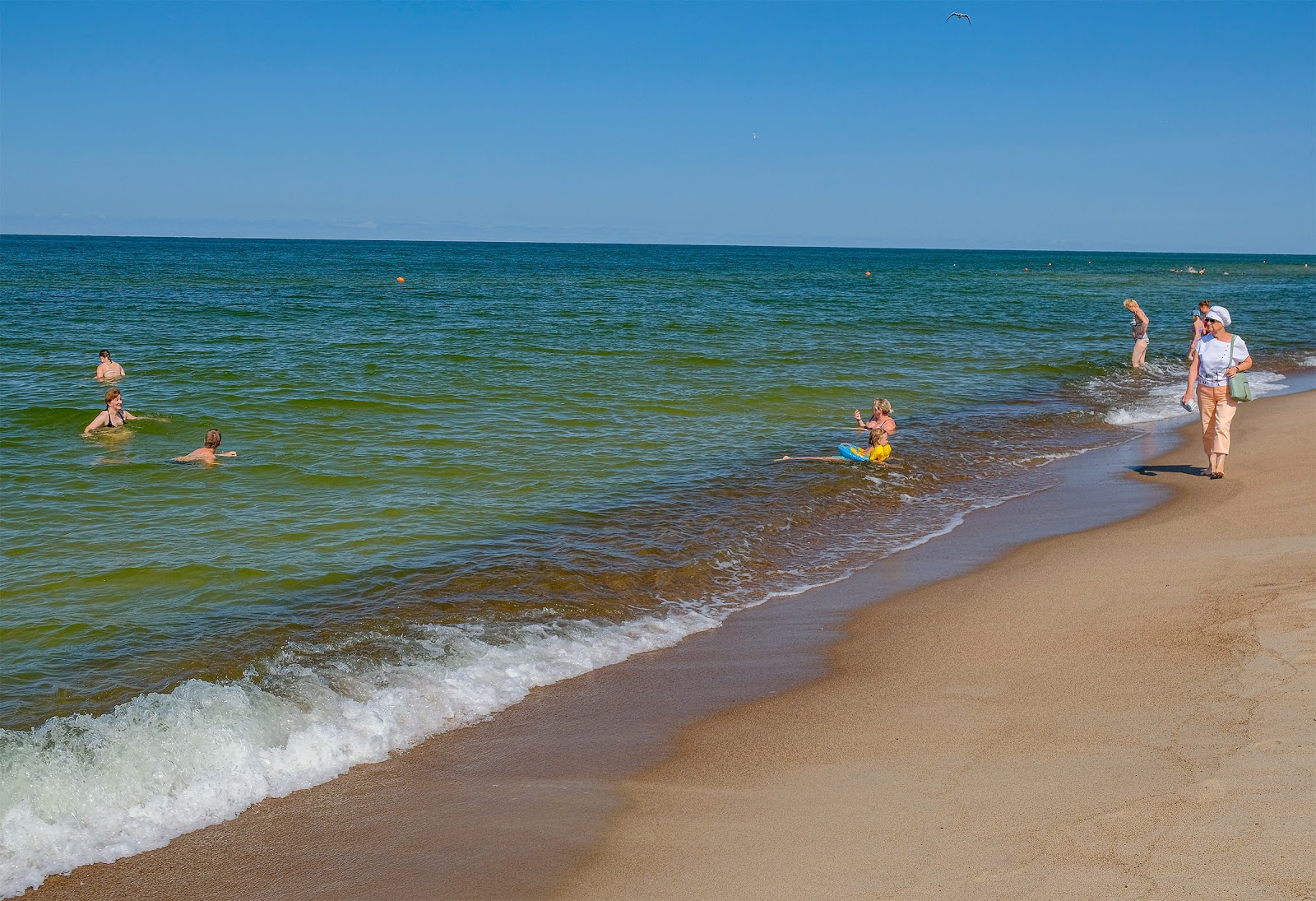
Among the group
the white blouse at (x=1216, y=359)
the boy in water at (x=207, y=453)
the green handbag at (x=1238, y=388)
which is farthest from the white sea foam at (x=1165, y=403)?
the boy in water at (x=207, y=453)

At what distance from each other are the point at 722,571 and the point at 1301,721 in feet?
15.8

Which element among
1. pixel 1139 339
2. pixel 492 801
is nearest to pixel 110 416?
pixel 492 801

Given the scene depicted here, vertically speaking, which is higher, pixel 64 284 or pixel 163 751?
pixel 64 284

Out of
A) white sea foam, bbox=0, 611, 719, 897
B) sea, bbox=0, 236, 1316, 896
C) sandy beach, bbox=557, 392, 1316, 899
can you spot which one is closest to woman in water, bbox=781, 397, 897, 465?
sea, bbox=0, 236, 1316, 896

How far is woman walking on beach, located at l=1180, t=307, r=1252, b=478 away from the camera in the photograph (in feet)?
36.6

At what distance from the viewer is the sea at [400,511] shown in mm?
5699

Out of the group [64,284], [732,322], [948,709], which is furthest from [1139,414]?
[64,284]

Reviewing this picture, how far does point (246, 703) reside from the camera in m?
5.94

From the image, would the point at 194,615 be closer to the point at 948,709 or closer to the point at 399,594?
the point at 399,594

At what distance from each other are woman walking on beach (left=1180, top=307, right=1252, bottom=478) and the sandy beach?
12.4 feet

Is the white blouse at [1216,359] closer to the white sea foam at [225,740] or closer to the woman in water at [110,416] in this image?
the white sea foam at [225,740]

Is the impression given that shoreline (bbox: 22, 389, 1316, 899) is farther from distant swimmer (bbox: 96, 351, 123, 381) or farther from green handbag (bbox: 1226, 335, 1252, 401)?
distant swimmer (bbox: 96, 351, 123, 381)

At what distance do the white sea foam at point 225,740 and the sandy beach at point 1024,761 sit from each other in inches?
60.6

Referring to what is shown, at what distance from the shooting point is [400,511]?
1073cm
